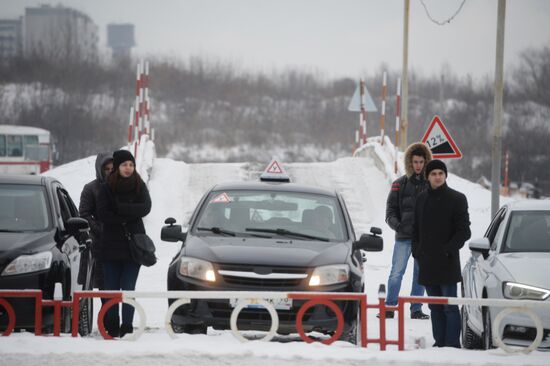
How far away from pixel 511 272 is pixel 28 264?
155 inches

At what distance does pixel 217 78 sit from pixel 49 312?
244 ft

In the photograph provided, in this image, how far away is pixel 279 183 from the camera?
1005cm

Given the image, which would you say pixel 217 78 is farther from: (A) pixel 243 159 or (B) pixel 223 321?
(B) pixel 223 321

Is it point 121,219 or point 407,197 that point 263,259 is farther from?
point 407,197

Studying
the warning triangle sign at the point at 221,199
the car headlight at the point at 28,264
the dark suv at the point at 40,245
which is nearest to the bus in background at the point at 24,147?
the dark suv at the point at 40,245

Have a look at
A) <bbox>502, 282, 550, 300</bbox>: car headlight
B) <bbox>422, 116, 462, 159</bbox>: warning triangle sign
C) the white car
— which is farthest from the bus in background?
<bbox>502, 282, 550, 300</bbox>: car headlight

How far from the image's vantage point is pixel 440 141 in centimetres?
1434

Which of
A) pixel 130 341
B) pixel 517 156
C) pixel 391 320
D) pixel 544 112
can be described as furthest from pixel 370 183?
pixel 544 112

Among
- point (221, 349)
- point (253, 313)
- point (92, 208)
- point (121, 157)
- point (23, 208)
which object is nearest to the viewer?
point (221, 349)

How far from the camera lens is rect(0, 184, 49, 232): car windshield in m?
8.99

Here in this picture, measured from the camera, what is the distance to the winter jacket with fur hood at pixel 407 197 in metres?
10.9

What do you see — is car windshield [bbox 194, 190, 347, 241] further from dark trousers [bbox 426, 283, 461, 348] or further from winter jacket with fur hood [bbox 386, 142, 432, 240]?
winter jacket with fur hood [bbox 386, 142, 432, 240]

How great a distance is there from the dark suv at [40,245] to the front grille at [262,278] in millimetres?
1477

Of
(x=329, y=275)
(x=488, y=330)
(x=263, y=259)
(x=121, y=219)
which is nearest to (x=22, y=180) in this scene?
(x=121, y=219)
